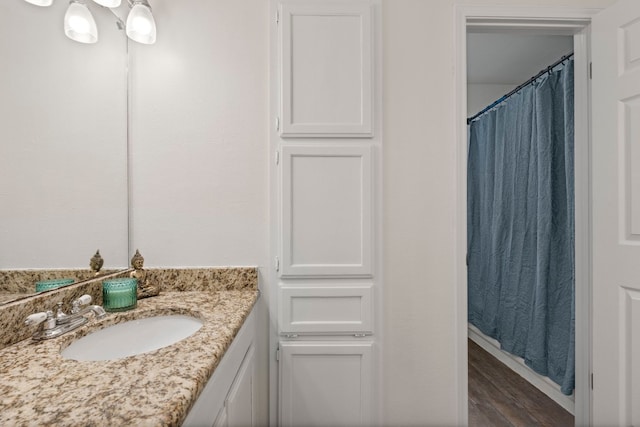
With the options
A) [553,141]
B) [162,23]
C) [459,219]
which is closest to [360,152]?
[459,219]

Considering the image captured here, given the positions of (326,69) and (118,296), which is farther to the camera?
(326,69)

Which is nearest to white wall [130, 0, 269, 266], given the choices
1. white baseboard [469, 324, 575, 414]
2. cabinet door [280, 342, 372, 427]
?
cabinet door [280, 342, 372, 427]

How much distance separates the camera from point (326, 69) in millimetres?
1329

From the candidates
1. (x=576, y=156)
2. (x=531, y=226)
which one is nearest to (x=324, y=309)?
(x=576, y=156)

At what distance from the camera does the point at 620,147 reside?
1328mm

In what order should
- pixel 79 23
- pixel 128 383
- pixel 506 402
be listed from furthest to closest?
1. pixel 506 402
2. pixel 79 23
3. pixel 128 383

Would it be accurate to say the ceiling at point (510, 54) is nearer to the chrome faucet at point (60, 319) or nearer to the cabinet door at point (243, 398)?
the cabinet door at point (243, 398)

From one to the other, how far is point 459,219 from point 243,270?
3.39ft

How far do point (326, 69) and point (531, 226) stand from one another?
180 cm

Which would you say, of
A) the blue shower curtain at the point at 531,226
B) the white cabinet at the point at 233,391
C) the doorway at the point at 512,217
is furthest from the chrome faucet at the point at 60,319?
the blue shower curtain at the point at 531,226

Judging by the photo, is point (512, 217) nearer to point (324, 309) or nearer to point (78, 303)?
point (324, 309)

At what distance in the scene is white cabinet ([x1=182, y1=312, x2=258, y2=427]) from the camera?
677mm

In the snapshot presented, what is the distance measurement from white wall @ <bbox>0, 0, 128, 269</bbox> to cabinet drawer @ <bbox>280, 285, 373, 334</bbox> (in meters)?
0.74

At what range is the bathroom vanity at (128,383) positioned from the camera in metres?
0.49
